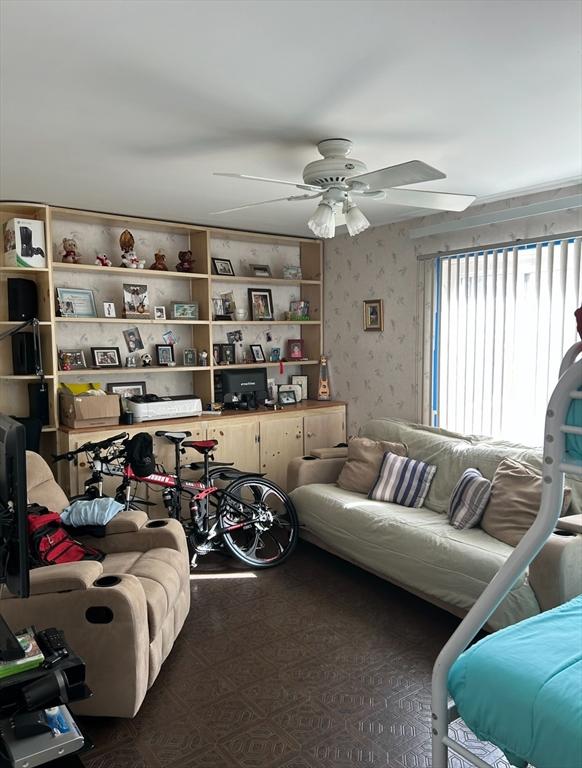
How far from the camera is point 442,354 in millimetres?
4492

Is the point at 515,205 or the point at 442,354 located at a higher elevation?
the point at 515,205

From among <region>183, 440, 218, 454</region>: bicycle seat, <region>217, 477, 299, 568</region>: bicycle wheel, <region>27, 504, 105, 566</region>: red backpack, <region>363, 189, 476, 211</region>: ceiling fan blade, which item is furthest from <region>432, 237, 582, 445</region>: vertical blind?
<region>27, 504, 105, 566</region>: red backpack

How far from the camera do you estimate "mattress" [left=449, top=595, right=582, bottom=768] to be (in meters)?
1.21

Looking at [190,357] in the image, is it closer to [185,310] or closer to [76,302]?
[185,310]

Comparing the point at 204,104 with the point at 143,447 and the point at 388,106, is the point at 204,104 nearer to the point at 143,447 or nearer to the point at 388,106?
the point at 388,106

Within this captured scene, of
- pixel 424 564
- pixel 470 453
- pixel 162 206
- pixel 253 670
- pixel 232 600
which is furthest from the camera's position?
pixel 162 206

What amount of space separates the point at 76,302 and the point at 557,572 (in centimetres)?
366

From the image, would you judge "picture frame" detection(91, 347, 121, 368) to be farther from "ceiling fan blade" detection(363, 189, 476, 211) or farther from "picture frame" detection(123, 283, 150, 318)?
"ceiling fan blade" detection(363, 189, 476, 211)

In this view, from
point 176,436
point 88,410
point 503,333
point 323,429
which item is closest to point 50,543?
point 176,436

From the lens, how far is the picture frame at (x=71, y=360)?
14.5 ft

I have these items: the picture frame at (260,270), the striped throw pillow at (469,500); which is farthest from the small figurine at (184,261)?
the striped throw pillow at (469,500)

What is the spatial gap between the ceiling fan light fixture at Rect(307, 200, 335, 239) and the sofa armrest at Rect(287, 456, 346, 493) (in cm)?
207

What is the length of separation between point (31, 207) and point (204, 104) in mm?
2230

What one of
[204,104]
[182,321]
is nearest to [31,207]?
[182,321]
